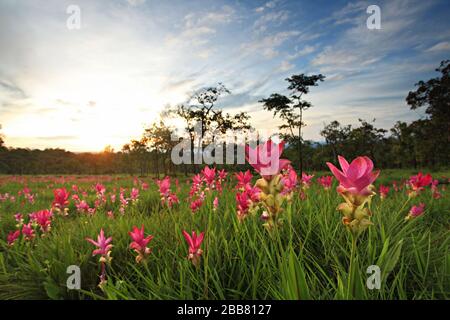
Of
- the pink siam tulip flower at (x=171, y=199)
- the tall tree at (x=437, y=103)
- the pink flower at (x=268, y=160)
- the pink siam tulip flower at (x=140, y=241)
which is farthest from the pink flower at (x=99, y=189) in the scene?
the tall tree at (x=437, y=103)

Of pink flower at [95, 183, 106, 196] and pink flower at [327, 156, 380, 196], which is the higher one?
pink flower at [327, 156, 380, 196]

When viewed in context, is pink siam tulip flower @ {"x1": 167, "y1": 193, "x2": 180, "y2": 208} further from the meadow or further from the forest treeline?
the forest treeline

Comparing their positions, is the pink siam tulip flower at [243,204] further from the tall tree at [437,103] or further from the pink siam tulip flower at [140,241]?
the tall tree at [437,103]

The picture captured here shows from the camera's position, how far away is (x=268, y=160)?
1325 millimetres

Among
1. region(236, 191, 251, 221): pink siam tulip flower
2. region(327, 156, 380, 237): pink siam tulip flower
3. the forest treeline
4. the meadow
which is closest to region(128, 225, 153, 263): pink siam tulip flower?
the meadow

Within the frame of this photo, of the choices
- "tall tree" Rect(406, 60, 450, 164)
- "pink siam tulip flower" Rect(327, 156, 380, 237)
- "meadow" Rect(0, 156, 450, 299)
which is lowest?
"meadow" Rect(0, 156, 450, 299)

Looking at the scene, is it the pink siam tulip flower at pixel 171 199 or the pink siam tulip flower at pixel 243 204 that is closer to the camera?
the pink siam tulip flower at pixel 243 204

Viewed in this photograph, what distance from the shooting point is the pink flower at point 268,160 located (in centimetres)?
132

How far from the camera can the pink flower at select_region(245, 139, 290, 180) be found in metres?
1.32

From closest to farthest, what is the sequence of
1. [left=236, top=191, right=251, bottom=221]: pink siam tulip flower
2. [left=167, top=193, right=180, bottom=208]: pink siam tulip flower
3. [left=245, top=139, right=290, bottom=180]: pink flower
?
[left=245, top=139, right=290, bottom=180]: pink flower → [left=236, top=191, right=251, bottom=221]: pink siam tulip flower → [left=167, top=193, right=180, bottom=208]: pink siam tulip flower

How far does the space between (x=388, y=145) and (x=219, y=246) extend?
72.0m

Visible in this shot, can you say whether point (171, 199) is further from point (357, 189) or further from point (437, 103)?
point (437, 103)

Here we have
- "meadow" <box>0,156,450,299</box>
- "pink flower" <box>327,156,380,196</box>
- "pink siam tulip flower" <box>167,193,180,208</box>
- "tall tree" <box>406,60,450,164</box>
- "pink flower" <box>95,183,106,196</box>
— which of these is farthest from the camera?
"tall tree" <box>406,60,450,164</box>

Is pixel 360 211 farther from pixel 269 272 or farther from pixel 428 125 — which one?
pixel 428 125
